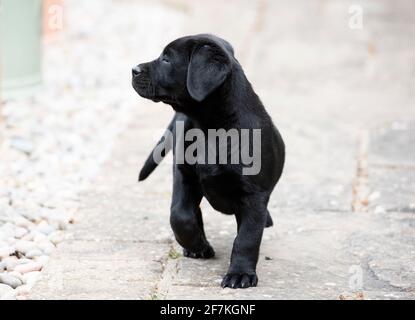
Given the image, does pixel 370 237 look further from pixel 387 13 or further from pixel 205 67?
pixel 387 13

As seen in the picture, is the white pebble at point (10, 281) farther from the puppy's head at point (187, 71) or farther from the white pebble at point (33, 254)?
the puppy's head at point (187, 71)

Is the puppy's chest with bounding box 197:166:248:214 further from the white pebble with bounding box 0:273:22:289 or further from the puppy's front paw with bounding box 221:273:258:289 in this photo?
the white pebble with bounding box 0:273:22:289

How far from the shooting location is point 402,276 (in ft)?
13.2

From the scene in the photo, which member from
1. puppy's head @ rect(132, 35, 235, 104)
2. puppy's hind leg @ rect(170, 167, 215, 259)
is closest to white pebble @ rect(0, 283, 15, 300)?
puppy's hind leg @ rect(170, 167, 215, 259)

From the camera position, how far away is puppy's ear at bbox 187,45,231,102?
3.68 metres

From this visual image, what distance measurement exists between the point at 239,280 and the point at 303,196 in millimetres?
1620

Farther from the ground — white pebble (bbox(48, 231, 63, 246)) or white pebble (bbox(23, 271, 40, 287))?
white pebble (bbox(48, 231, 63, 246))

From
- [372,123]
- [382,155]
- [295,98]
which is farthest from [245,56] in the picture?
[382,155]

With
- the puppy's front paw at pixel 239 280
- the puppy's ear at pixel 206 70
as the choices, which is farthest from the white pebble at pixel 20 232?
the puppy's ear at pixel 206 70

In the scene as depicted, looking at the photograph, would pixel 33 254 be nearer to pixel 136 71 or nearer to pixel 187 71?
pixel 136 71

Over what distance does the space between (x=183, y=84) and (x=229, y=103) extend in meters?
0.22

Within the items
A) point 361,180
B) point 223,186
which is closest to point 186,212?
point 223,186

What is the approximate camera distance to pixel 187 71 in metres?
3.81

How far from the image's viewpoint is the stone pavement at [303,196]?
12.7 ft
